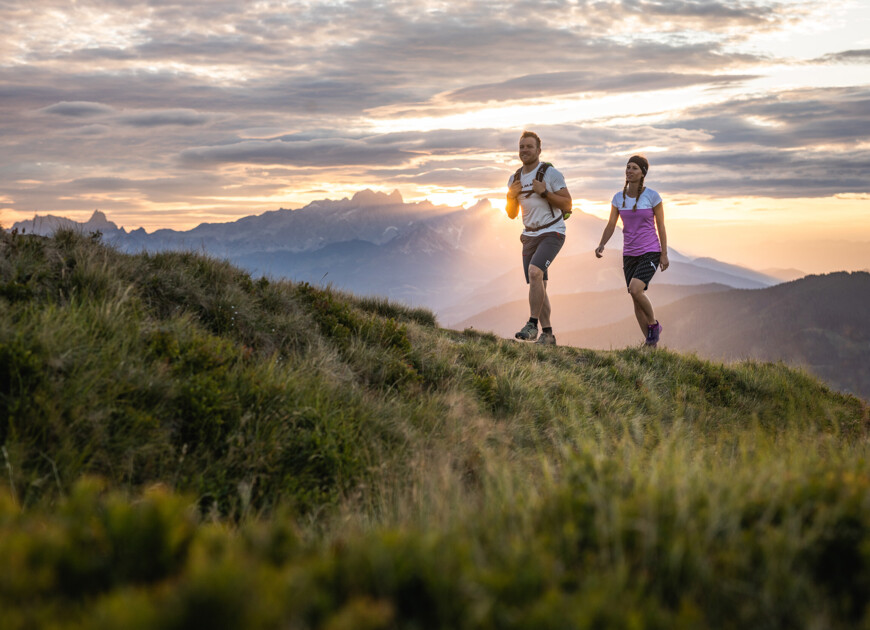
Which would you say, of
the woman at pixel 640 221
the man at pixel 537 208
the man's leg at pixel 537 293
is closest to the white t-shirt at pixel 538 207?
the man at pixel 537 208

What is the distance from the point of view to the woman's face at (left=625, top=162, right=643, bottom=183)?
37.9 ft

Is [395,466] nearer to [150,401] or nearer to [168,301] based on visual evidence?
[150,401]

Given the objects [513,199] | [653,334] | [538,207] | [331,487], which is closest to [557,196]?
[538,207]

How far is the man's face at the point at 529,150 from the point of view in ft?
35.3

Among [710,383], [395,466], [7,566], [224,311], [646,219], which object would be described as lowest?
[710,383]

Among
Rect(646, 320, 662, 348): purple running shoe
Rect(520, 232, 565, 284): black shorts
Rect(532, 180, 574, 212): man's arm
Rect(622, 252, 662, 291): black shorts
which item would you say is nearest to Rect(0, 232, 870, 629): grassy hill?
Rect(520, 232, 565, 284): black shorts

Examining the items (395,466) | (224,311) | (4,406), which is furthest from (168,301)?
(395,466)

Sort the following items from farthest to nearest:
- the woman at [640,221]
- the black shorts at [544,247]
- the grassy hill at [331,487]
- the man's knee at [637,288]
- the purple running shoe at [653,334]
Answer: the purple running shoe at [653,334], the man's knee at [637,288], the woman at [640,221], the black shorts at [544,247], the grassy hill at [331,487]

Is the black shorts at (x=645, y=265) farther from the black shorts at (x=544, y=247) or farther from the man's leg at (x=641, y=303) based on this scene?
the black shorts at (x=544, y=247)

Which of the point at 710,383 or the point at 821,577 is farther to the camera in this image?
the point at 710,383

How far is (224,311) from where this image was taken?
6.16 meters

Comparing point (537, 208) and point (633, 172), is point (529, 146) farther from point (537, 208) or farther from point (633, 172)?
point (633, 172)

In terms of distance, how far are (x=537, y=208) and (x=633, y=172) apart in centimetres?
217

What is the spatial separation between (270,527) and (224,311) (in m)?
4.09
